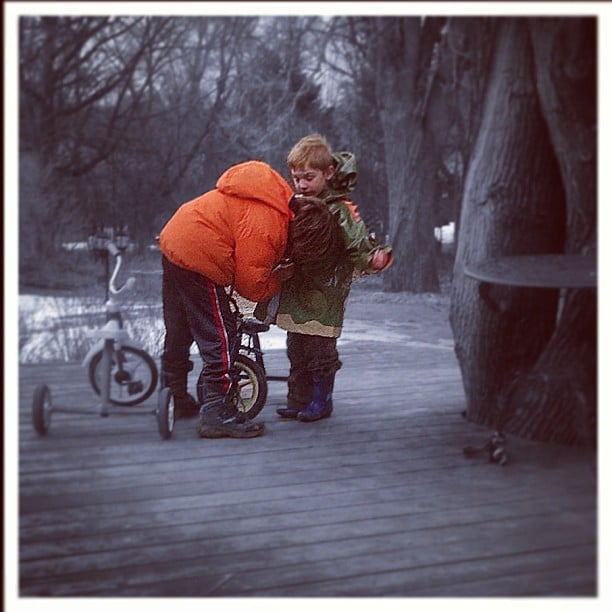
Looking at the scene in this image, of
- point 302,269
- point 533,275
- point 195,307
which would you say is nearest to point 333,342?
point 302,269

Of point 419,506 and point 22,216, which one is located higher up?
point 22,216

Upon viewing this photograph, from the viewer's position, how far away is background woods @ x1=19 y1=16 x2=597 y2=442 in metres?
2.67

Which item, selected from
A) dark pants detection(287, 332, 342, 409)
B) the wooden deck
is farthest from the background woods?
dark pants detection(287, 332, 342, 409)

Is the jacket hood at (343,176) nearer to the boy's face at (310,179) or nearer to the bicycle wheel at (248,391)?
the boy's face at (310,179)

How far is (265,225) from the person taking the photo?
8.62 feet

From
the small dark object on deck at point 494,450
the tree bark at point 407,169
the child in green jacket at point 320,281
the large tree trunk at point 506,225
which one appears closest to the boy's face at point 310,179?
the child in green jacket at point 320,281

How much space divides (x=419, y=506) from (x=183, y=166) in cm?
121

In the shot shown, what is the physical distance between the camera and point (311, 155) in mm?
2709

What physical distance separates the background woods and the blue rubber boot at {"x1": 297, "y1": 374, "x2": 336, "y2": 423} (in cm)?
35

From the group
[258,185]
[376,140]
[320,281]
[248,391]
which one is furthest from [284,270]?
[376,140]

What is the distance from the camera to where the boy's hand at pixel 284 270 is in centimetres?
267

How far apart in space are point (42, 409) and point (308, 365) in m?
0.79

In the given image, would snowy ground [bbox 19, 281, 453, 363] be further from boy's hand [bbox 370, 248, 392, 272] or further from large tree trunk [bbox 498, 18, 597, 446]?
large tree trunk [bbox 498, 18, 597, 446]
